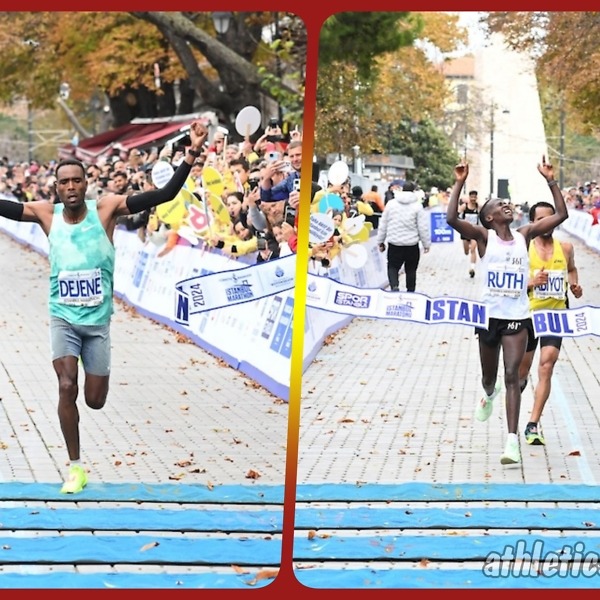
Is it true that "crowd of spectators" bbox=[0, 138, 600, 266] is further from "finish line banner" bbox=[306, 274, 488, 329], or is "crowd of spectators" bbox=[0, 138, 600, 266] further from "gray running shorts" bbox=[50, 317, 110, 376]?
"gray running shorts" bbox=[50, 317, 110, 376]

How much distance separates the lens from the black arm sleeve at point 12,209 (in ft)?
20.7

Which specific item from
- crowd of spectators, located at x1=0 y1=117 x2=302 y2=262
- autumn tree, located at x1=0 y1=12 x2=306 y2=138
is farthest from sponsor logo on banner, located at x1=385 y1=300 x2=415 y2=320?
autumn tree, located at x1=0 y1=12 x2=306 y2=138

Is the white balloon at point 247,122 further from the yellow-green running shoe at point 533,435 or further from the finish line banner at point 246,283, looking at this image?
the yellow-green running shoe at point 533,435

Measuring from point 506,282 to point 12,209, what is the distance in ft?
8.00

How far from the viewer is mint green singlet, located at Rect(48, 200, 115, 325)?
6.22m

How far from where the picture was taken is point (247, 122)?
22.6 ft

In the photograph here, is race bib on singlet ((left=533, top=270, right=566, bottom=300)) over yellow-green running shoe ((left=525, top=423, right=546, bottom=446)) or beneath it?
over

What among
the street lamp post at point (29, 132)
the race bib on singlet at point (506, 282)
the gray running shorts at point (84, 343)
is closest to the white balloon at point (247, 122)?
the gray running shorts at point (84, 343)

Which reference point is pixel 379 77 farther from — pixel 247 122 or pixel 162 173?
pixel 162 173

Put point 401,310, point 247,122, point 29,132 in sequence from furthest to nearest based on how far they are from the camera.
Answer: point 29,132
point 247,122
point 401,310

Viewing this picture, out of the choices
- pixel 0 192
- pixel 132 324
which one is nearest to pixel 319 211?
pixel 132 324

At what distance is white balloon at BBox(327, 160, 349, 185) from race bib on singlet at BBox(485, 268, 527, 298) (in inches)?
34.0

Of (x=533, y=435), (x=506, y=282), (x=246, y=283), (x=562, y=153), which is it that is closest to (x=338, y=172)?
(x=246, y=283)

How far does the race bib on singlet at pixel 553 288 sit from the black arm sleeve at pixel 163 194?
182 centimetres
